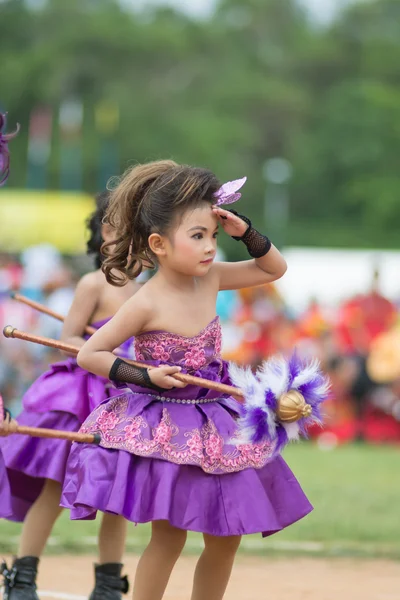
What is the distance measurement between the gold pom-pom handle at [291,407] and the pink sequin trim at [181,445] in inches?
7.2

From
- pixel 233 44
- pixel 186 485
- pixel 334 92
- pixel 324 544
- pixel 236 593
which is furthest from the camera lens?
pixel 233 44

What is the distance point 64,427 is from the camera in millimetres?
5129

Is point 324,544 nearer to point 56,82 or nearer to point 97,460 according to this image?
point 97,460

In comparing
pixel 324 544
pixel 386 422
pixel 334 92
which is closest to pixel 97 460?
pixel 324 544

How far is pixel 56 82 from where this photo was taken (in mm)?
53594

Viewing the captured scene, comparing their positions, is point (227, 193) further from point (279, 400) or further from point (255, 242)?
point (279, 400)

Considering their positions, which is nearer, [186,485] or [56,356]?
[186,485]

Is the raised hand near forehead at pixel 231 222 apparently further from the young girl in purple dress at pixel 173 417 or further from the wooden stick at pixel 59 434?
the wooden stick at pixel 59 434

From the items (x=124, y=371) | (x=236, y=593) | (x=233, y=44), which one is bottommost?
(x=236, y=593)

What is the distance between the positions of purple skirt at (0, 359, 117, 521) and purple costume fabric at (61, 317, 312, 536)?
769 mm

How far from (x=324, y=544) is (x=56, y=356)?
5.63 metres

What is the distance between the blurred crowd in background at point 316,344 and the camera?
40.4 ft

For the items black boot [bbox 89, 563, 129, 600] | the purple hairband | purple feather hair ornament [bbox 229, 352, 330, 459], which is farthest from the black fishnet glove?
black boot [bbox 89, 563, 129, 600]

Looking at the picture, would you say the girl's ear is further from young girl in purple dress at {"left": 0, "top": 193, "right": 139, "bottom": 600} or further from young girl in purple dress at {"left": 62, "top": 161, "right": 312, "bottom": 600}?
young girl in purple dress at {"left": 0, "top": 193, "right": 139, "bottom": 600}
